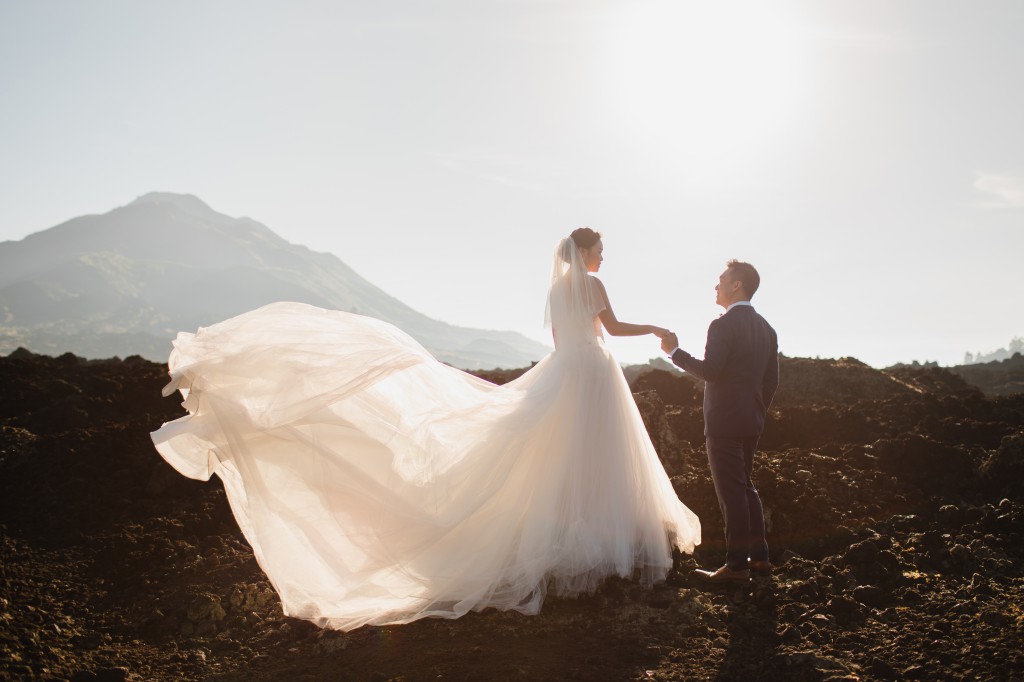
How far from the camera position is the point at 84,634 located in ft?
18.6

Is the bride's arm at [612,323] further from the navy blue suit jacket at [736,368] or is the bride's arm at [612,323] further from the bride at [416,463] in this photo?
the navy blue suit jacket at [736,368]

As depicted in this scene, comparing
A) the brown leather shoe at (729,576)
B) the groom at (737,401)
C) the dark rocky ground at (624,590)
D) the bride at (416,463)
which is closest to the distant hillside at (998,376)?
the dark rocky ground at (624,590)

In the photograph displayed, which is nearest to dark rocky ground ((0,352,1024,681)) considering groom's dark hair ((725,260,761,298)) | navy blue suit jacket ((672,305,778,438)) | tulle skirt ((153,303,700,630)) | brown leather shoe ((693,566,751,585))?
brown leather shoe ((693,566,751,585))

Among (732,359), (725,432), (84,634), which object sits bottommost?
(84,634)

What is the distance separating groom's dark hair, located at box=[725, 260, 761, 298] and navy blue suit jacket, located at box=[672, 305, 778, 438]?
0.65 feet

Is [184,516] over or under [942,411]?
under

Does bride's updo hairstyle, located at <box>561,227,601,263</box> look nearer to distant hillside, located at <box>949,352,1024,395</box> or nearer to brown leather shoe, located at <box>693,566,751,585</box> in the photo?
brown leather shoe, located at <box>693,566,751,585</box>

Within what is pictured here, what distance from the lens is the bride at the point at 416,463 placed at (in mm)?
5430

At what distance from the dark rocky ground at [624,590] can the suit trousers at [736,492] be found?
0.34 metres

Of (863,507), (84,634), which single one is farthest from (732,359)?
(84,634)

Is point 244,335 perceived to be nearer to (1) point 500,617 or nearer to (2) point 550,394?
(2) point 550,394

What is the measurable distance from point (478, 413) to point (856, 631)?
11.5 feet

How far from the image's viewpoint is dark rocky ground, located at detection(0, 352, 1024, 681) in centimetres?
467

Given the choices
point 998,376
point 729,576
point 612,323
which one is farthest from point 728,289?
point 998,376
